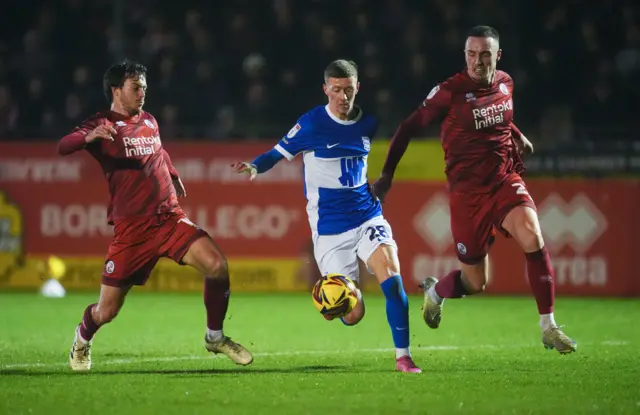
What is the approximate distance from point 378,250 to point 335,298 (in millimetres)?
468

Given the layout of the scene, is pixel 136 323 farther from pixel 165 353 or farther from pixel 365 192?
pixel 365 192

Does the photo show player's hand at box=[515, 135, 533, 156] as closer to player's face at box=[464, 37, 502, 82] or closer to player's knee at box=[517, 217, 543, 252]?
player's face at box=[464, 37, 502, 82]

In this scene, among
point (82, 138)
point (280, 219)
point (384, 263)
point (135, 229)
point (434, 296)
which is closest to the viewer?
point (82, 138)

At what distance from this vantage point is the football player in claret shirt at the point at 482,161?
9328 millimetres

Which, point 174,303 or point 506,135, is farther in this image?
point 174,303

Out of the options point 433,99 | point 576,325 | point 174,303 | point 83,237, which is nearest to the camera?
point 433,99

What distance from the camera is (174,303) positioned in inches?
627

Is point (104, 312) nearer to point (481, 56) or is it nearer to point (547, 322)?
point (547, 322)

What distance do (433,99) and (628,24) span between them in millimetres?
10265

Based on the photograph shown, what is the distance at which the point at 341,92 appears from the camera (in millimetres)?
9078

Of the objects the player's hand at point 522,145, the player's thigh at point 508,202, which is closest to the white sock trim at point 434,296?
the player's thigh at point 508,202

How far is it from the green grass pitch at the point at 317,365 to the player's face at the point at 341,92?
193 centimetres

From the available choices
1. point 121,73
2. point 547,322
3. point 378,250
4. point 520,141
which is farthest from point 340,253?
point 121,73

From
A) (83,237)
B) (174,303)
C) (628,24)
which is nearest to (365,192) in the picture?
(174,303)
